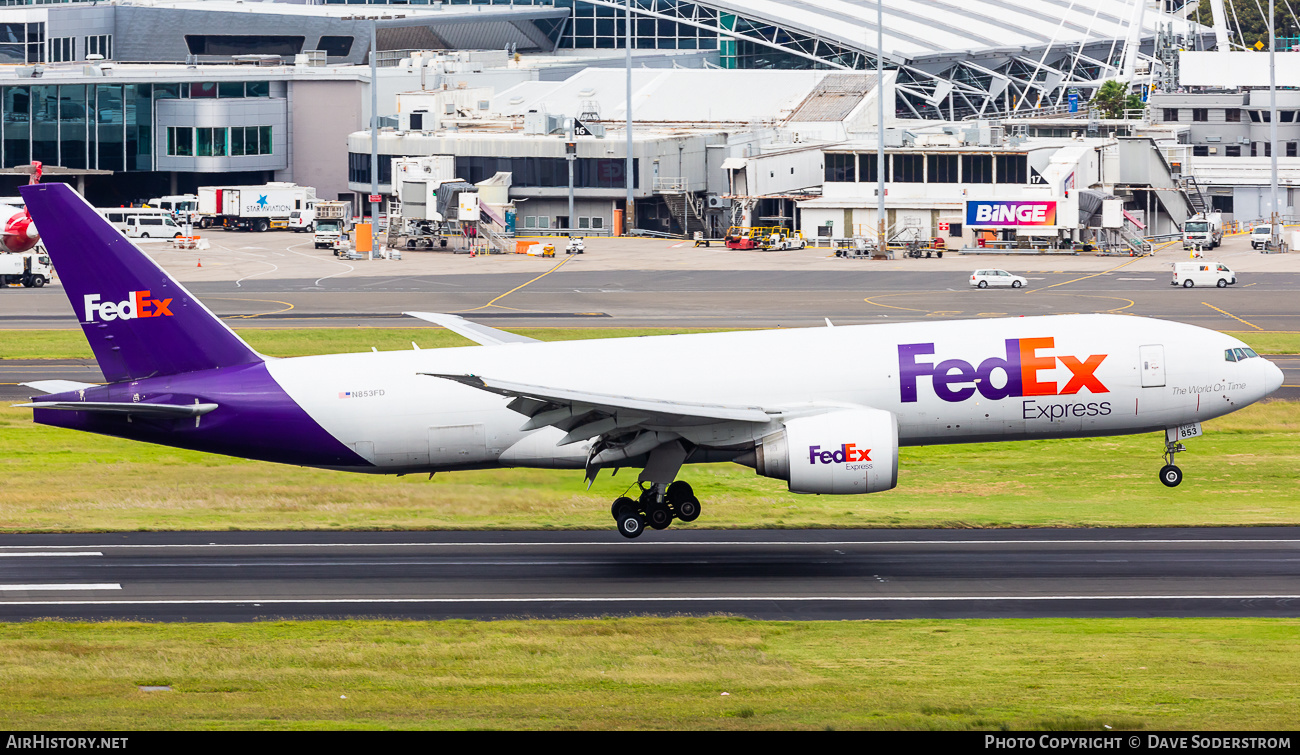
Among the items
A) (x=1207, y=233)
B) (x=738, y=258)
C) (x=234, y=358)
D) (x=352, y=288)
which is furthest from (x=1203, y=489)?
(x=1207, y=233)

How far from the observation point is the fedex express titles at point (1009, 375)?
1490 inches

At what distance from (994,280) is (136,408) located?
264 ft

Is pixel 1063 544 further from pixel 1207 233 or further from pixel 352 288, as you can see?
pixel 1207 233

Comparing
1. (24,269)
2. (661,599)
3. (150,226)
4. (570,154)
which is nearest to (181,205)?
(150,226)

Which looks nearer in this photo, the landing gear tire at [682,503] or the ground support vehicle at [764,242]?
the landing gear tire at [682,503]

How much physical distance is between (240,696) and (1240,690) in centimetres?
1782

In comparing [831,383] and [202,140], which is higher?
[202,140]

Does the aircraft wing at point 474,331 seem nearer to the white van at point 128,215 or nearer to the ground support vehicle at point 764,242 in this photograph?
the ground support vehicle at point 764,242

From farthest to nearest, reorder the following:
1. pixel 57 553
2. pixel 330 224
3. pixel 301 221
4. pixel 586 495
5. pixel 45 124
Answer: pixel 45 124, pixel 301 221, pixel 330 224, pixel 586 495, pixel 57 553

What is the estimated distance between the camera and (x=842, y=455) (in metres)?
35.8

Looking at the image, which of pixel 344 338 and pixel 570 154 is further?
pixel 570 154

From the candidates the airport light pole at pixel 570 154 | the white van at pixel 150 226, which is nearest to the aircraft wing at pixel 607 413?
the airport light pole at pixel 570 154

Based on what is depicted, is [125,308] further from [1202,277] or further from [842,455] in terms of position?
[1202,277]

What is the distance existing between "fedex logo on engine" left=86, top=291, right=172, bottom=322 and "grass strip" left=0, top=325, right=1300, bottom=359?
1445 inches
